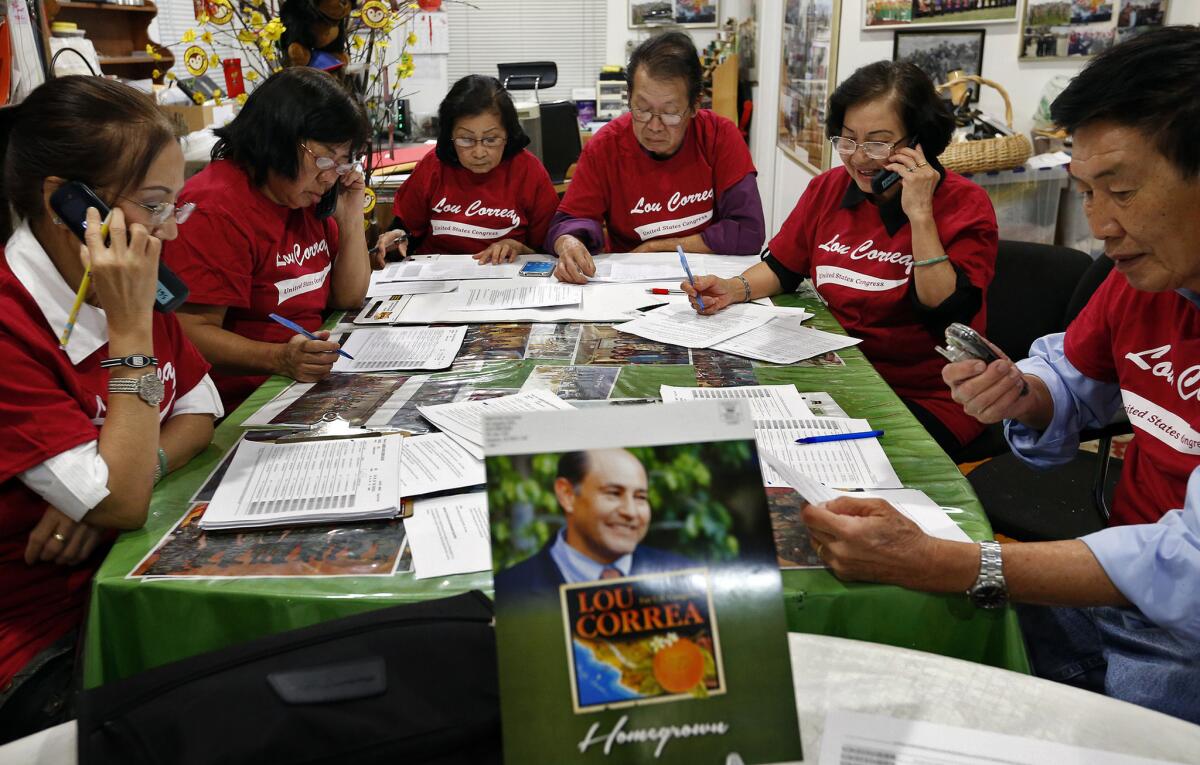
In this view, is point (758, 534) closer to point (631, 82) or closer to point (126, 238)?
point (126, 238)

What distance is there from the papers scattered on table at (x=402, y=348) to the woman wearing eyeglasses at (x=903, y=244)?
1.98 ft

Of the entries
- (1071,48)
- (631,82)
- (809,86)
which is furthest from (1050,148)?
(631,82)

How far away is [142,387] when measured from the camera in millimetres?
1213

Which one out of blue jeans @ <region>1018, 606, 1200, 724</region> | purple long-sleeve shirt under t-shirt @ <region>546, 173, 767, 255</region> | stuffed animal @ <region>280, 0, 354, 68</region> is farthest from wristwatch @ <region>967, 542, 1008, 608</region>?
stuffed animal @ <region>280, 0, 354, 68</region>

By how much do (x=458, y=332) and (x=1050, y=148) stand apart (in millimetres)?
2627

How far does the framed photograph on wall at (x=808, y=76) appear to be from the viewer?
4.11m

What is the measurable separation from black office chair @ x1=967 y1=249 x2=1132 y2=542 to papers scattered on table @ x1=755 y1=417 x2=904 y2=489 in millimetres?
580

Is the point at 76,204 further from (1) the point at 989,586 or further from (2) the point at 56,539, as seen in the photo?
(1) the point at 989,586

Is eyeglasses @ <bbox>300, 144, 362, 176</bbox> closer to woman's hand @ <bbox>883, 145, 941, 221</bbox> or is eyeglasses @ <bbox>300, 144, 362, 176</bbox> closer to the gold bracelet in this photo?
the gold bracelet

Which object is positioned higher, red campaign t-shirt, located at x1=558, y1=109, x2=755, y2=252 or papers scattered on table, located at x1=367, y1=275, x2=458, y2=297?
red campaign t-shirt, located at x1=558, y1=109, x2=755, y2=252

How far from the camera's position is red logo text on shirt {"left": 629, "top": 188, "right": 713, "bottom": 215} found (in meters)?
2.78

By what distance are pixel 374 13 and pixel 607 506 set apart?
2185 mm

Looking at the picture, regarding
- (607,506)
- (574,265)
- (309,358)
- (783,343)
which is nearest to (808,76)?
(574,265)

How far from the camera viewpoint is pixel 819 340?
6.21 feet
